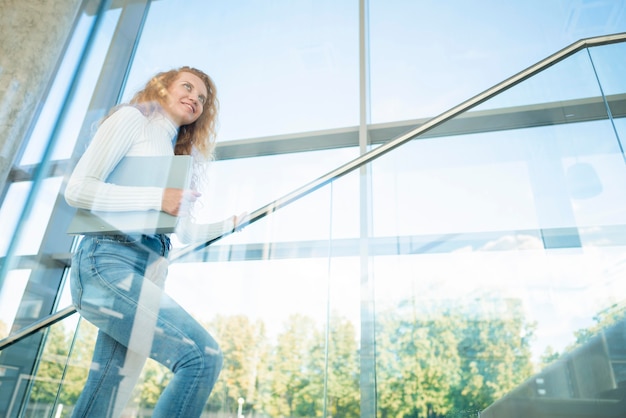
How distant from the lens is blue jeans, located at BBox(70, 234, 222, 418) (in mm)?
986

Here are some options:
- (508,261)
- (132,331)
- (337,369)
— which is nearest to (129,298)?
(132,331)

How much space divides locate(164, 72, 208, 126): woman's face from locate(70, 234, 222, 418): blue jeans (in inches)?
17.7

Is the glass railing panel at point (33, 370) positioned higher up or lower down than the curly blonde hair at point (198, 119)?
lower down

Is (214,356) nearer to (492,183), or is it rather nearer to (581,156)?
(492,183)

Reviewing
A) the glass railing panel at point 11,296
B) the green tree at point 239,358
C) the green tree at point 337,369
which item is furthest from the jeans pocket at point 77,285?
the glass railing panel at point 11,296

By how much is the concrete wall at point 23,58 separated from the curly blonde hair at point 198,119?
954 millimetres

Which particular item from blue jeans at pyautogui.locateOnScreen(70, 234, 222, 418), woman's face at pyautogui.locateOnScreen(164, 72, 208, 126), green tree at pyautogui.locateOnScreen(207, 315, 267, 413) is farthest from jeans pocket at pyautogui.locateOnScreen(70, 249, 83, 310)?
woman's face at pyautogui.locateOnScreen(164, 72, 208, 126)

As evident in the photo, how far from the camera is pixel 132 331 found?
104 centimetres

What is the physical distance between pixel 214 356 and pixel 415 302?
63 cm

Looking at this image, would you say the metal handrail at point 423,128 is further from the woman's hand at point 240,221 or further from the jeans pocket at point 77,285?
the jeans pocket at point 77,285

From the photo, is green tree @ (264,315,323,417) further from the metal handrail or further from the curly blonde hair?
the curly blonde hair

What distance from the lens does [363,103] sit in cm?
268

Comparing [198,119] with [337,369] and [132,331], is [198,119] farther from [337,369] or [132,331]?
[337,369]

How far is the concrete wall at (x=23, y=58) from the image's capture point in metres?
2.03
